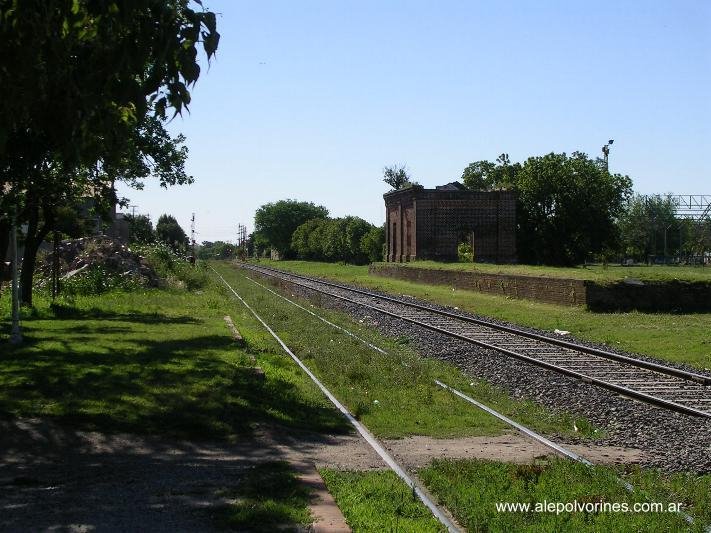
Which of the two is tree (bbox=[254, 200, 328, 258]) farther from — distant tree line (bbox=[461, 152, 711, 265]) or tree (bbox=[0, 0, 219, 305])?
tree (bbox=[0, 0, 219, 305])

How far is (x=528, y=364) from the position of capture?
14.1 meters

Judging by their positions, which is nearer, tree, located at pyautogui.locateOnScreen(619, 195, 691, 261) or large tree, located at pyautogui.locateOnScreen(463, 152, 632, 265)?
large tree, located at pyautogui.locateOnScreen(463, 152, 632, 265)

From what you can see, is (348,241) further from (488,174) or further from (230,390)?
(230,390)

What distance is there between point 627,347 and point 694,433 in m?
8.72

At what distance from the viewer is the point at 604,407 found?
10250 millimetres

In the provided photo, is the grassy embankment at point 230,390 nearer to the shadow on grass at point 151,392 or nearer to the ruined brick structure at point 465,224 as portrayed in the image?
the shadow on grass at point 151,392

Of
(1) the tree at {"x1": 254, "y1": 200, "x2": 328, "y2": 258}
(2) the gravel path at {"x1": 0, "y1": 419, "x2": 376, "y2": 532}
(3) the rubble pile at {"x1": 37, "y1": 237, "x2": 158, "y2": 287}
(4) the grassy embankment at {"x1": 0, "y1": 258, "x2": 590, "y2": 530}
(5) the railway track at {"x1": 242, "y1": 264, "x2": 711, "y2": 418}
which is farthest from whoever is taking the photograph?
(1) the tree at {"x1": 254, "y1": 200, "x2": 328, "y2": 258}

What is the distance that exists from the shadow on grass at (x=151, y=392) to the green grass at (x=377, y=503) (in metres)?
2.18

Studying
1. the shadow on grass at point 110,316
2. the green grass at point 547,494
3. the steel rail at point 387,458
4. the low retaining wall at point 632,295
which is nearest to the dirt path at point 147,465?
the steel rail at point 387,458

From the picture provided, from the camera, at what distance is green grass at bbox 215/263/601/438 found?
911 centimetres

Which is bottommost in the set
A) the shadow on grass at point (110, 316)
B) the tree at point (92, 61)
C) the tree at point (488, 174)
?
the shadow on grass at point (110, 316)

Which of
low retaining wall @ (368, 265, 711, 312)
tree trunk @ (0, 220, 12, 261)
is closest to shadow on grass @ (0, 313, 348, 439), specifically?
tree trunk @ (0, 220, 12, 261)

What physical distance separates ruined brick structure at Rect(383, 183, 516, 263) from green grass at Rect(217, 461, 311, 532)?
178ft

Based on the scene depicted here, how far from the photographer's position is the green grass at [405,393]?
911cm
